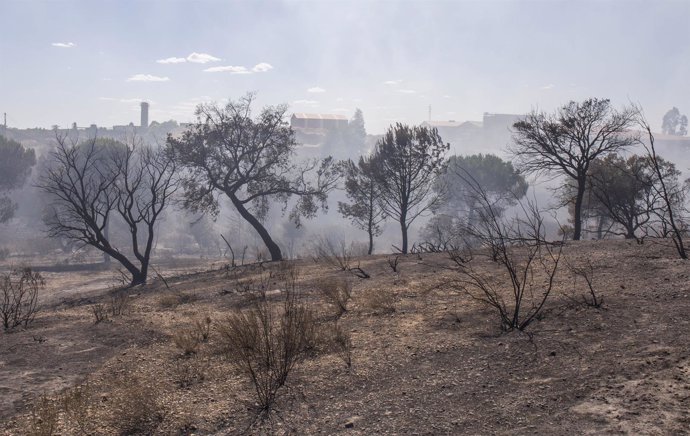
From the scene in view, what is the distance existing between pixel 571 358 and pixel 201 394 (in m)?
3.42

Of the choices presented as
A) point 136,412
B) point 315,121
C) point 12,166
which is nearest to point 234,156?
point 136,412

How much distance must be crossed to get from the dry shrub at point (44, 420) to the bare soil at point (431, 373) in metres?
0.12

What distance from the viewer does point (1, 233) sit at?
182 ft

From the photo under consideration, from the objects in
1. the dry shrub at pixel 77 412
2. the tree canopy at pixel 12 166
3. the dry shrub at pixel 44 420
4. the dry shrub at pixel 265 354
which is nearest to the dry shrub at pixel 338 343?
the dry shrub at pixel 265 354

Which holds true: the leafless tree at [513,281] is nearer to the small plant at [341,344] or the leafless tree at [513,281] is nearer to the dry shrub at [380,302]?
the dry shrub at [380,302]

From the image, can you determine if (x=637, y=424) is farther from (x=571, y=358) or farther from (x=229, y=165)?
(x=229, y=165)

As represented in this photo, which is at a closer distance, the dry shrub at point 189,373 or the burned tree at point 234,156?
the dry shrub at point 189,373

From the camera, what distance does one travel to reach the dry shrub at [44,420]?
401 centimetres

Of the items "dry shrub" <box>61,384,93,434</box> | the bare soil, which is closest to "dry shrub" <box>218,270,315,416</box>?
the bare soil

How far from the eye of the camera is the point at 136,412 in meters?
4.47

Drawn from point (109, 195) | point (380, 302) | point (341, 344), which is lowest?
point (341, 344)

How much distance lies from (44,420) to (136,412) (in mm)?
670

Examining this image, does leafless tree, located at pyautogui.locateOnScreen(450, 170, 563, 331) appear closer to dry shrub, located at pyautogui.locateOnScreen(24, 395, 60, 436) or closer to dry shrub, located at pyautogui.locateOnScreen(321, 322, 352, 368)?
dry shrub, located at pyautogui.locateOnScreen(321, 322, 352, 368)

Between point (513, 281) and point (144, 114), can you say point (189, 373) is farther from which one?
point (144, 114)
